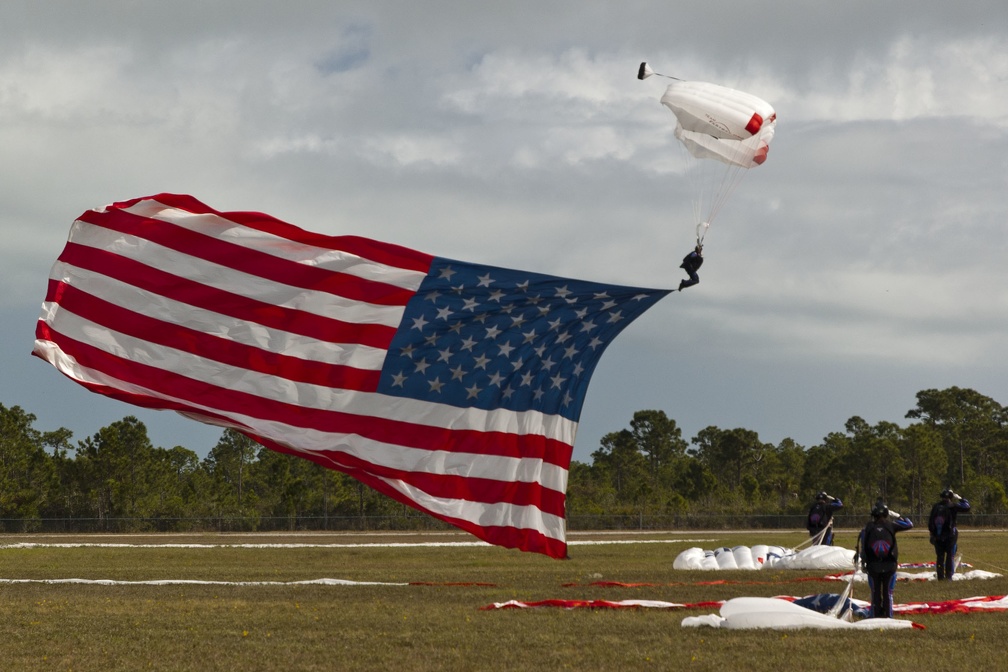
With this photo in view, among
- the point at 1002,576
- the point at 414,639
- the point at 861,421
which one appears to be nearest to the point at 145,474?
the point at 1002,576

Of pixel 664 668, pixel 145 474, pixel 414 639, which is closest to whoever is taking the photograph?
pixel 664 668

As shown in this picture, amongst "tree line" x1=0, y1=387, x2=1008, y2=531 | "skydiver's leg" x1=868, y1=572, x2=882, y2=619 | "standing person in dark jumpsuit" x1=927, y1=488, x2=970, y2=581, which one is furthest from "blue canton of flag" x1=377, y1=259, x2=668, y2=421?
"tree line" x1=0, y1=387, x2=1008, y2=531

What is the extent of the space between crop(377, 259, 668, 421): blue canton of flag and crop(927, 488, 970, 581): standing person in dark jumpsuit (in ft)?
44.1

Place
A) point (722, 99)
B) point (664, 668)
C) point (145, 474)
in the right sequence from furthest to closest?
point (145, 474) < point (722, 99) < point (664, 668)

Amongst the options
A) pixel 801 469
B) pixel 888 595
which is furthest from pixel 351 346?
pixel 801 469

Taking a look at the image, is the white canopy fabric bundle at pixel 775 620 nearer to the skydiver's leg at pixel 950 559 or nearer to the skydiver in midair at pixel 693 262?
the skydiver in midair at pixel 693 262

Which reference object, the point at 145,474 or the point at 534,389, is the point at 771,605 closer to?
the point at 534,389

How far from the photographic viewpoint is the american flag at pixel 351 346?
13.2 metres

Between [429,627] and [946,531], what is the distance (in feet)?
42.1

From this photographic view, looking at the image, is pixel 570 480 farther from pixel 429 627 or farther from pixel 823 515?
pixel 429 627

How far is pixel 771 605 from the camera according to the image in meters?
15.2

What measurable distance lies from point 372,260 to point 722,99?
509 centimetres

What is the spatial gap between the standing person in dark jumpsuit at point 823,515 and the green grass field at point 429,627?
3.88 metres

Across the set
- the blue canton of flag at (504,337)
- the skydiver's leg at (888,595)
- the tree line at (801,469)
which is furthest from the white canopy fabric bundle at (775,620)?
the tree line at (801,469)
